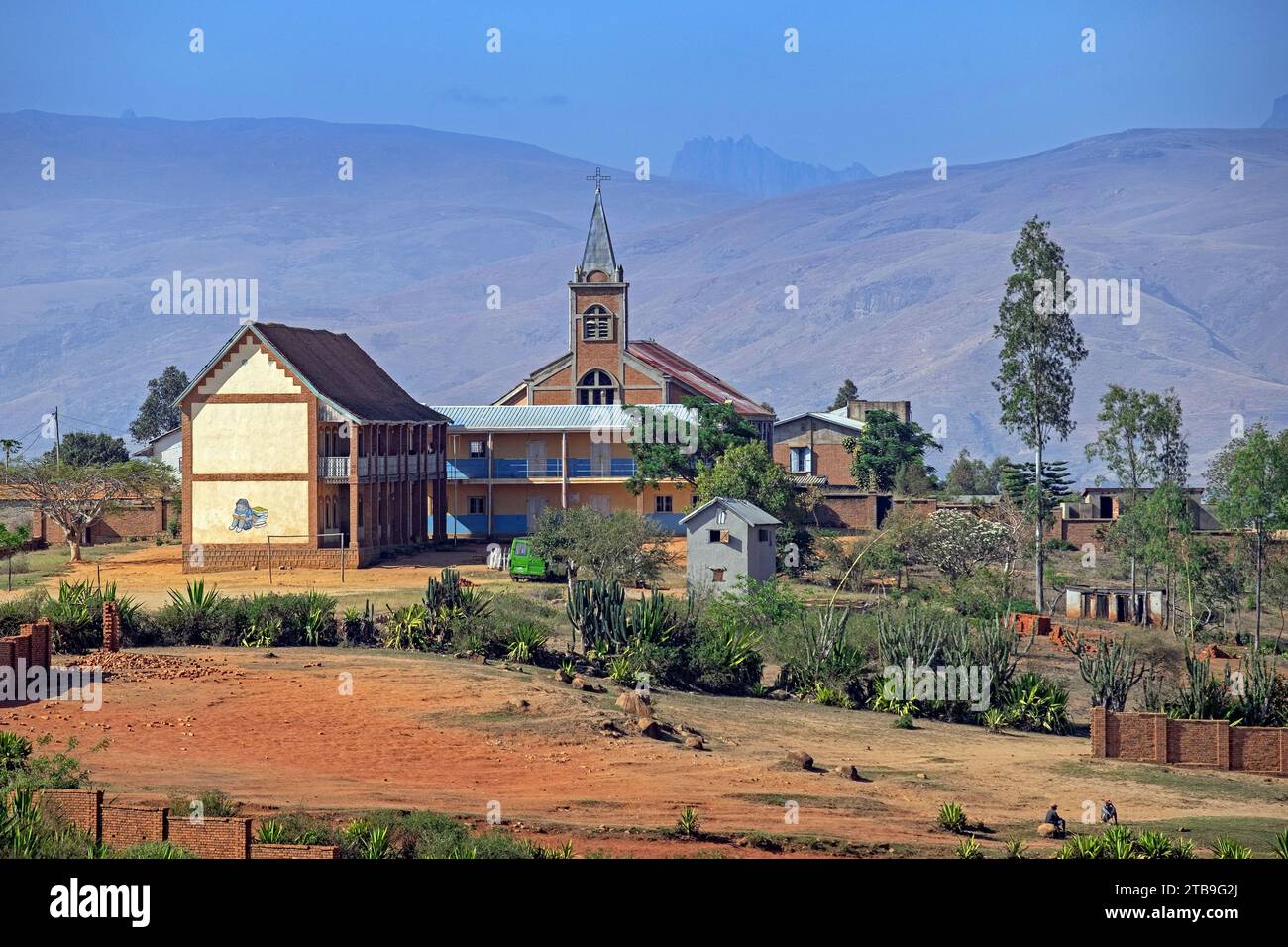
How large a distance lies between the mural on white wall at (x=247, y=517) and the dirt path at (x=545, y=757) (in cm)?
2296

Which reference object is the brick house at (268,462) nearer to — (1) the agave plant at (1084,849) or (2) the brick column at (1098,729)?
(2) the brick column at (1098,729)

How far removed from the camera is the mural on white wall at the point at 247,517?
212 feet

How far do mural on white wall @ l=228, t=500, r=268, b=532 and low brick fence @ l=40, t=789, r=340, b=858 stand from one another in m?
40.8

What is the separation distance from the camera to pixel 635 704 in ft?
124

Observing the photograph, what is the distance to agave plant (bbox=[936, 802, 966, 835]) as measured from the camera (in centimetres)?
2867

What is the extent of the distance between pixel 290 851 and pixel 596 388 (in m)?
74.1

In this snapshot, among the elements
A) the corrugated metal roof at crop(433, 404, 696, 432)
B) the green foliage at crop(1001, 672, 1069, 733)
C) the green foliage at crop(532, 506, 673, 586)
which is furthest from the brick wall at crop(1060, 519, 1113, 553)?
the green foliage at crop(1001, 672, 1069, 733)

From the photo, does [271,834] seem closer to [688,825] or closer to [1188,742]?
[688,825]

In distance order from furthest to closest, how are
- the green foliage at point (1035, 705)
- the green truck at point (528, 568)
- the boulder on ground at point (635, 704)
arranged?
the green truck at point (528, 568), the green foliage at point (1035, 705), the boulder on ground at point (635, 704)

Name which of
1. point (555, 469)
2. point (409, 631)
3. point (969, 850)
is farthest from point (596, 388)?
point (969, 850)

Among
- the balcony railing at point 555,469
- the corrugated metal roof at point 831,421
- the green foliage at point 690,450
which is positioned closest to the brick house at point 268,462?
the balcony railing at point 555,469
